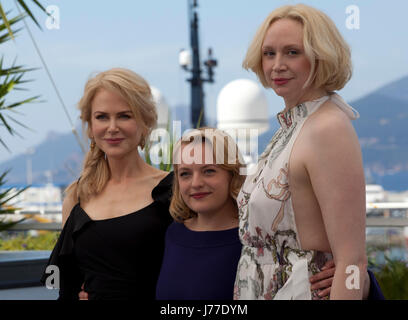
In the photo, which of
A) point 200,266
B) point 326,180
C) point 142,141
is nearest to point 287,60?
point 326,180

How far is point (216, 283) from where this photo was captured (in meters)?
1.58

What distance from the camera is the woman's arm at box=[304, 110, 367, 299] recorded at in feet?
4.14

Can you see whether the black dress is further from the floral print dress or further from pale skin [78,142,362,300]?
the floral print dress

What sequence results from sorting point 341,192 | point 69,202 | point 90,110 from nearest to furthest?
1. point 341,192
2. point 90,110
3. point 69,202

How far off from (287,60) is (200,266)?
0.63 m

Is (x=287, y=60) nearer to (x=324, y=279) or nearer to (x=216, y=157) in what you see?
(x=216, y=157)

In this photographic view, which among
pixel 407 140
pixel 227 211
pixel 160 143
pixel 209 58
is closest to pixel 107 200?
pixel 227 211

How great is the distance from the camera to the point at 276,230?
53.9 inches

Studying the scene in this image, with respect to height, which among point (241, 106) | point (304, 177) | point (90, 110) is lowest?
point (304, 177)

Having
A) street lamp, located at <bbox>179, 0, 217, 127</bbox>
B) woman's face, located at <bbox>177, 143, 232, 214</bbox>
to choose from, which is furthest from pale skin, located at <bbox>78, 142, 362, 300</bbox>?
street lamp, located at <bbox>179, 0, 217, 127</bbox>

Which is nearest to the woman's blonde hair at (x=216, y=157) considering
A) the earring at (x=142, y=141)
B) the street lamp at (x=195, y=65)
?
the earring at (x=142, y=141)

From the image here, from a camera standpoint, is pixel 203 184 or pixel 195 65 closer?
pixel 203 184
